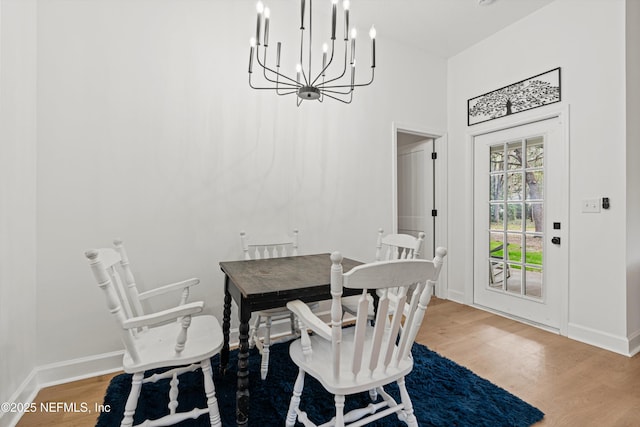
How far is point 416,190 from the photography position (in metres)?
4.00

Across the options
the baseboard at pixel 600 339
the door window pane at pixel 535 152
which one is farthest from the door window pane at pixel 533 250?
the door window pane at pixel 535 152

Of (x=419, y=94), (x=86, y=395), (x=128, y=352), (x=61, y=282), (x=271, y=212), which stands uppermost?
(x=419, y=94)

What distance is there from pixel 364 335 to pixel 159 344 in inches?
41.5

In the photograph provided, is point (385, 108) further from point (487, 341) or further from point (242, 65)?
point (487, 341)

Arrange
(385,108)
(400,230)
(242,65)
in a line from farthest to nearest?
1. (400,230)
2. (385,108)
3. (242,65)

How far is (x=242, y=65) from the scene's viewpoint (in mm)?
2508

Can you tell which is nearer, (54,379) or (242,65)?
(54,379)

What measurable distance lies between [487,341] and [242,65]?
10.2 ft

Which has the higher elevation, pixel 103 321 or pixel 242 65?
pixel 242 65

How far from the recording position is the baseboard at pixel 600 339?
230 cm

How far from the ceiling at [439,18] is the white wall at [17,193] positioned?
2.43 metres

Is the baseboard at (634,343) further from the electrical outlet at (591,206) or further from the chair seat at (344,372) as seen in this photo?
the chair seat at (344,372)

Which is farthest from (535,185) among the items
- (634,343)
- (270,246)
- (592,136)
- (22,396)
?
(22,396)

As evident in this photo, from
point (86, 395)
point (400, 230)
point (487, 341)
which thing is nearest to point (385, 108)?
point (400, 230)
